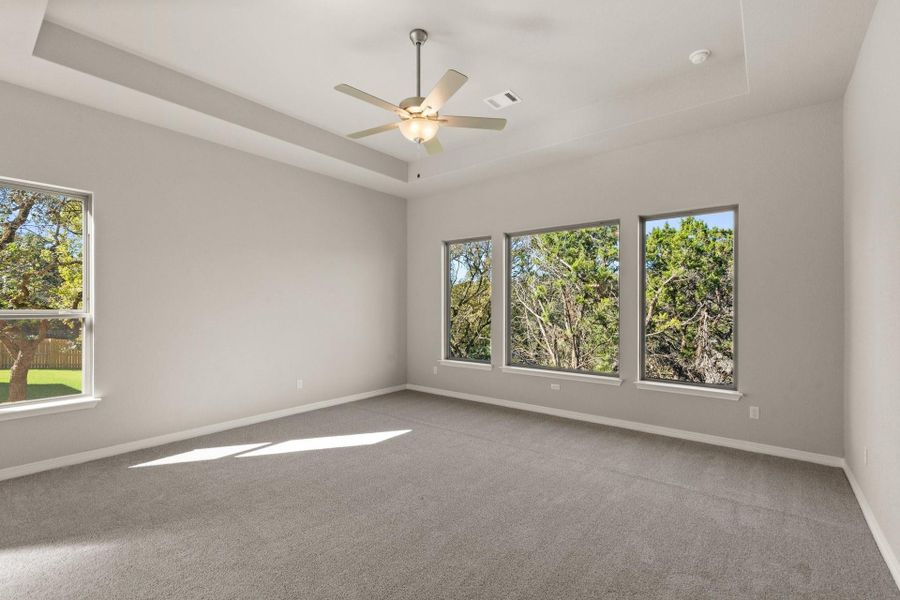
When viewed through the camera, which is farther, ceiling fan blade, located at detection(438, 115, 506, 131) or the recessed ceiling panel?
ceiling fan blade, located at detection(438, 115, 506, 131)

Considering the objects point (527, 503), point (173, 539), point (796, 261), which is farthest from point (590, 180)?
point (173, 539)

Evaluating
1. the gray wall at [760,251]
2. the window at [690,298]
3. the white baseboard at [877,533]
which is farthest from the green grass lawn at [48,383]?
the white baseboard at [877,533]

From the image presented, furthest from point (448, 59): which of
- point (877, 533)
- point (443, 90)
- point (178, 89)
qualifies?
point (877, 533)

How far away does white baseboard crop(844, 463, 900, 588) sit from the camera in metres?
2.11

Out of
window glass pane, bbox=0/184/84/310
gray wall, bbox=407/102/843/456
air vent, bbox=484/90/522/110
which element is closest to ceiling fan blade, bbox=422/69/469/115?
air vent, bbox=484/90/522/110

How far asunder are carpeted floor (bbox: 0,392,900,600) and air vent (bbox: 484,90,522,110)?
10.2ft

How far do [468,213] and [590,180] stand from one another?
1677mm

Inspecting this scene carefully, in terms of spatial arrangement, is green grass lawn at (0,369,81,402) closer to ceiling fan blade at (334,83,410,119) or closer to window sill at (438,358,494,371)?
ceiling fan blade at (334,83,410,119)

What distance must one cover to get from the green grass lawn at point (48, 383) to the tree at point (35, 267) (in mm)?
35

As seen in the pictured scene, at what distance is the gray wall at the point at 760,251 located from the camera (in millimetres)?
3543

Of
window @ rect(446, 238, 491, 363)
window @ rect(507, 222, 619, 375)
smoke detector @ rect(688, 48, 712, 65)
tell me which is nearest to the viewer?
smoke detector @ rect(688, 48, 712, 65)

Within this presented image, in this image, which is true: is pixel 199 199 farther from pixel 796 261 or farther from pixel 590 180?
pixel 796 261

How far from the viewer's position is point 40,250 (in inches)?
139

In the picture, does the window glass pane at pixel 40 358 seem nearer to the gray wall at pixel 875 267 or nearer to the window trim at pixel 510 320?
the window trim at pixel 510 320
